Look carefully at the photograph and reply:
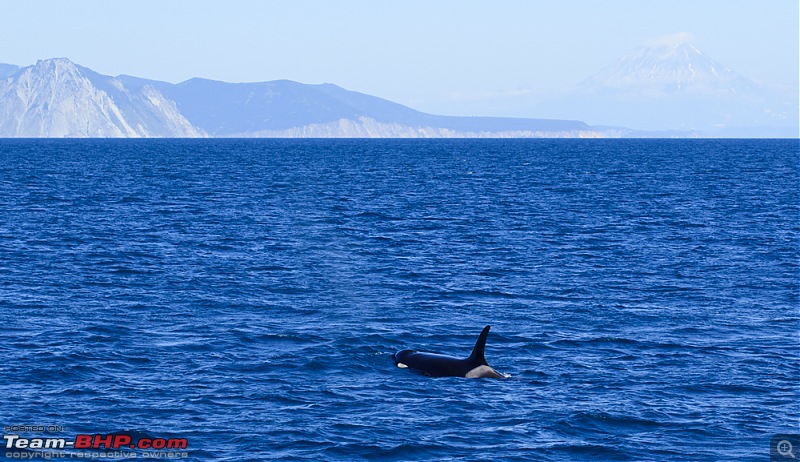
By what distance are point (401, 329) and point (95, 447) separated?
1450 centimetres

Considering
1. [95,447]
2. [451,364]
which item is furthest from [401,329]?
[95,447]

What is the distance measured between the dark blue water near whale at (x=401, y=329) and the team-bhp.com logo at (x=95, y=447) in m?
0.48

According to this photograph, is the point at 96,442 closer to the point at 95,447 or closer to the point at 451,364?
the point at 95,447

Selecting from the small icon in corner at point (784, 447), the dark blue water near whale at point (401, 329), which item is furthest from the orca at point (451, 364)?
the small icon in corner at point (784, 447)

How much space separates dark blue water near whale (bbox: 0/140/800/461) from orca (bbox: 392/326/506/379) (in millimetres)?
580

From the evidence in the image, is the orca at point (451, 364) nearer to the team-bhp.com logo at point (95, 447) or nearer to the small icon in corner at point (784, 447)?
the small icon in corner at point (784, 447)

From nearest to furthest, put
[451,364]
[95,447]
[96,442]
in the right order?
1. [95,447]
2. [96,442]
3. [451,364]

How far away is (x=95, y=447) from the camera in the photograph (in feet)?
74.0

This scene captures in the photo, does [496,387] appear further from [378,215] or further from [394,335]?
[378,215]

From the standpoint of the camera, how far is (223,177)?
128125mm

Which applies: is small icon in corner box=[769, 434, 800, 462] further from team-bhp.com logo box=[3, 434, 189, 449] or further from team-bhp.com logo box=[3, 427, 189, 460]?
team-bhp.com logo box=[3, 434, 189, 449]

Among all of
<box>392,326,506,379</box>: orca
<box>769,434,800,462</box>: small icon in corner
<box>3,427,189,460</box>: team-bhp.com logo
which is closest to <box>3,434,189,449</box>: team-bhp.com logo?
<box>3,427,189,460</box>: team-bhp.com logo

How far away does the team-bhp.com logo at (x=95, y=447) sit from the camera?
22094 mm

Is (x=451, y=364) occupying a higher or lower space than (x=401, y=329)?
higher
